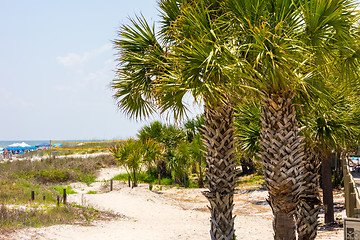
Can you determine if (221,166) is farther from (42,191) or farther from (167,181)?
(167,181)

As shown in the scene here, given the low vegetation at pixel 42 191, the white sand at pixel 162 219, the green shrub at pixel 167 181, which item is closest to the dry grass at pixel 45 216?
the low vegetation at pixel 42 191

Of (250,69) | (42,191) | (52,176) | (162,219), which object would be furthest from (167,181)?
(250,69)

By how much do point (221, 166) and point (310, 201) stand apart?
3660 mm

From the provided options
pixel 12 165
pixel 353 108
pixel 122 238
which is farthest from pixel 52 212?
pixel 12 165

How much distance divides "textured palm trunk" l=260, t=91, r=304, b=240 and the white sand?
5417 millimetres

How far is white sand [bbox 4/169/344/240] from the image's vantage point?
39.9ft

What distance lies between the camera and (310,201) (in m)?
9.93

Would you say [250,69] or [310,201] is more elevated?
[250,69]

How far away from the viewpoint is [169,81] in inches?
275

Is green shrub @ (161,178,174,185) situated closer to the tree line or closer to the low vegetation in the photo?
the low vegetation

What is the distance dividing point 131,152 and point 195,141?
→ 450 centimetres

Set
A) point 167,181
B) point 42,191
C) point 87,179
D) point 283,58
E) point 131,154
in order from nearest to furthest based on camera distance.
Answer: point 283,58
point 42,191
point 131,154
point 87,179
point 167,181

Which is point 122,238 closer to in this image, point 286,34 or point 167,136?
point 286,34

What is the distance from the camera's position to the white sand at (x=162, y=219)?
12.1 meters
